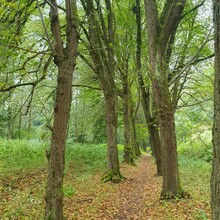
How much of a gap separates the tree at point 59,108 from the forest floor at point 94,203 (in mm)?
1014

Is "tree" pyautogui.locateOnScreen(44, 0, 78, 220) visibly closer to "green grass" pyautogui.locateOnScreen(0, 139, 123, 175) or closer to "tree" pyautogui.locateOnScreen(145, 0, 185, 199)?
"tree" pyautogui.locateOnScreen(145, 0, 185, 199)

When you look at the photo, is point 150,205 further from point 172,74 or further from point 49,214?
point 172,74

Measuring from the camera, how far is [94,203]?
23.1 feet

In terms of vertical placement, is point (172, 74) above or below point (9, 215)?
above

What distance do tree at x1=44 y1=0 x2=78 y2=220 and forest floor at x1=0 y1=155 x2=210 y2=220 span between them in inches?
39.9

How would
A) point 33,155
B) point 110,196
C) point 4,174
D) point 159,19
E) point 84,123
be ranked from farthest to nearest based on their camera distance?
point 84,123 < point 33,155 < point 4,174 < point 110,196 < point 159,19

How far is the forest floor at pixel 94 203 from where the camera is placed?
5.76 metres

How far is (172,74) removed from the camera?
822 centimetres

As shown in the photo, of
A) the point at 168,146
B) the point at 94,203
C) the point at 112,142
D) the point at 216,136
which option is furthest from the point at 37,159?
the point at 216,136

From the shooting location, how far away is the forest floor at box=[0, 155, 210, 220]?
576 centimetres

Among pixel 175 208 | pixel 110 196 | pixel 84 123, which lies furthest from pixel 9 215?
pixel 84 123

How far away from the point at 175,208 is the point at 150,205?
92 cm

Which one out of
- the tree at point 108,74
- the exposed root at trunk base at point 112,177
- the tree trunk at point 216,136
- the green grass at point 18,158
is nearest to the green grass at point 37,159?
the green grass at point 18,158

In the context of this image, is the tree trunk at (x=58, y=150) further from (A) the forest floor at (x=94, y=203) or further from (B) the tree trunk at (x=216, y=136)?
(B) the tree trunk at (x=216, y=136)
